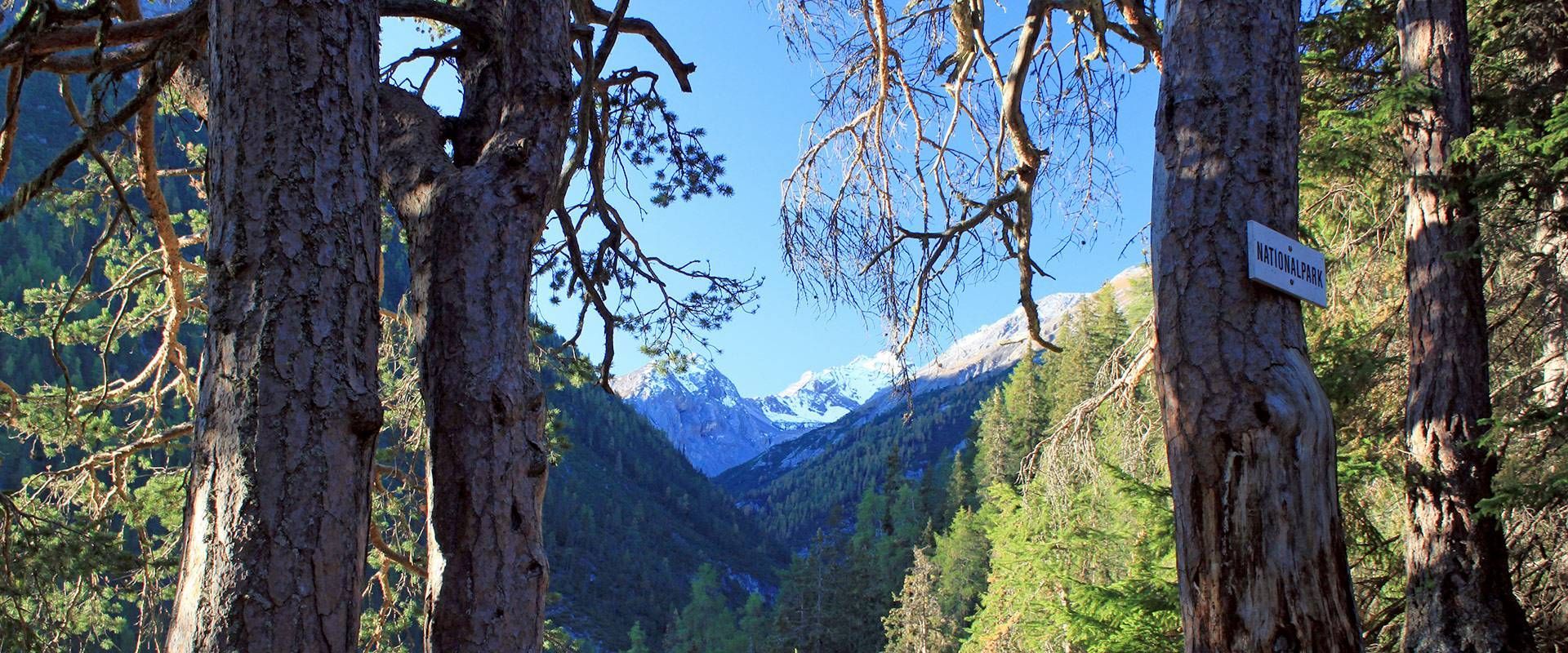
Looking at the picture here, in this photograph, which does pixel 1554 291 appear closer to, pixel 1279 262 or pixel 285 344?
pixel 1279 262

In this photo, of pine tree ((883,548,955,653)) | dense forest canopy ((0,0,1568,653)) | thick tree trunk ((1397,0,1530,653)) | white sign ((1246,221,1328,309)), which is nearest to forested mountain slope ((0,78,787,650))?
pine tree ((883,548,955,653))

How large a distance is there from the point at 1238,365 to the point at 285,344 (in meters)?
2.04

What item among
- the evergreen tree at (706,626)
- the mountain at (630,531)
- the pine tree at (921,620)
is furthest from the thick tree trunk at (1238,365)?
the mountain at (630,531)

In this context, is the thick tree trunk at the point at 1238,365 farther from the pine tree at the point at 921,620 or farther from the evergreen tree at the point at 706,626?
the evergreen tree at the point at 706,626

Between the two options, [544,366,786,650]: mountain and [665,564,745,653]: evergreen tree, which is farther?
[544,366,786,650]: mountain

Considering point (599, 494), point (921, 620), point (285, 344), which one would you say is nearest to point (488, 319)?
point (285, 344)

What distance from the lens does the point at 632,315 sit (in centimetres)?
571

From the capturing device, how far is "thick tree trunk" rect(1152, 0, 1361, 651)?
6.75ft

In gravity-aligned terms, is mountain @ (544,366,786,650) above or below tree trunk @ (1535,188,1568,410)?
above

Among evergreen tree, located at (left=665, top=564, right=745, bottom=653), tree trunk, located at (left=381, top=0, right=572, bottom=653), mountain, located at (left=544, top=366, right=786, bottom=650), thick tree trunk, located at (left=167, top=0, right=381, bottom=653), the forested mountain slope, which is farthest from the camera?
mountain, located at (left=544, top=366, right=786, bottom=650)

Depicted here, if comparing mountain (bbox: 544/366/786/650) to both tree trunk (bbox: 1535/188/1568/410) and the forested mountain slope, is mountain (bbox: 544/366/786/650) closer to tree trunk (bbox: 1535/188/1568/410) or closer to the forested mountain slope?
the forested mountain slope

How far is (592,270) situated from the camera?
4582 mm

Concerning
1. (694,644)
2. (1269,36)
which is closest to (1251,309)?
(1269,36)

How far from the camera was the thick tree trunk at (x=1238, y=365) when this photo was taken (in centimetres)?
206
